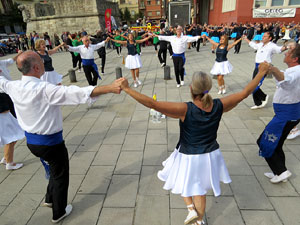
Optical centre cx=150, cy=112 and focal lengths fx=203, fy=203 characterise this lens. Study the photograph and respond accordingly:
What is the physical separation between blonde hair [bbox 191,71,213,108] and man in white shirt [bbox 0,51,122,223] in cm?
79

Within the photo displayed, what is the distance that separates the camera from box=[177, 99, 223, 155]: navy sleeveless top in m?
2.11

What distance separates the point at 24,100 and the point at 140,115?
4.04m

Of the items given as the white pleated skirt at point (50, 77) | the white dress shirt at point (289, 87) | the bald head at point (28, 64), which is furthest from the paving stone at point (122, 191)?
the white pleated skirt at point (50, 77)

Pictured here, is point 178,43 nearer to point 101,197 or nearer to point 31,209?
point 101,197

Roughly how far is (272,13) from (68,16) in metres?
24.9

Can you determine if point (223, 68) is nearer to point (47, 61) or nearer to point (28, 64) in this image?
point (47, 61)

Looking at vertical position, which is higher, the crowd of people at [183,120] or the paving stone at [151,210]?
the crowd of people at [183,120]

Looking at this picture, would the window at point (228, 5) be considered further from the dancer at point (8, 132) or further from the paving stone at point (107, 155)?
the dancer at point (8, 132)

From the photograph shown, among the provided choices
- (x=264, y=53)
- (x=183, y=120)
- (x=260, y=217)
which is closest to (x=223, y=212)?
(x=260, y=217)

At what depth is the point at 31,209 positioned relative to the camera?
9.97ft

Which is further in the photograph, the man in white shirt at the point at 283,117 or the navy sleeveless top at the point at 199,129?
the man in white shirt at the point at 283,117

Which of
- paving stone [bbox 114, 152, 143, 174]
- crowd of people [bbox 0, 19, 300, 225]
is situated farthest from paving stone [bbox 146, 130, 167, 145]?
crowd of people [bbox 0, 19, 300, 225]

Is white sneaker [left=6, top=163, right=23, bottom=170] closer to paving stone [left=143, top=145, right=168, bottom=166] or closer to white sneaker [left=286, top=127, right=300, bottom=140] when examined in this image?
paving stone [left=143, top=145, right=168, bottom=166]

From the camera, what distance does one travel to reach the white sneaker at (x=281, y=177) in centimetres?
318
